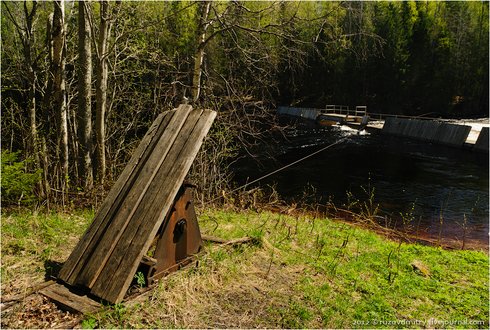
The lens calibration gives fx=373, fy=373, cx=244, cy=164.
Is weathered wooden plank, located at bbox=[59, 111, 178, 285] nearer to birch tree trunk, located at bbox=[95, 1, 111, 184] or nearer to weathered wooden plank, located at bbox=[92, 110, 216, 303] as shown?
weathered wooden plank, located at bbox=[92, 110, 216, 303]

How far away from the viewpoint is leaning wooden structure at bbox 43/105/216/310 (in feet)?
12.1

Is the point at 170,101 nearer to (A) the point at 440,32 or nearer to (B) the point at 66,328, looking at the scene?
(B) the point at 66,328

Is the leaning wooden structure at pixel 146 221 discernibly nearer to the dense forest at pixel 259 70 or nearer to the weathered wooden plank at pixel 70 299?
the weathered wooden plank at pixel 70 299

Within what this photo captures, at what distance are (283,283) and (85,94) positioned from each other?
5.53 metres

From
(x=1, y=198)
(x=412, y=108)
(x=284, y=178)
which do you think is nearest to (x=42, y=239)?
(x=1, y=198)

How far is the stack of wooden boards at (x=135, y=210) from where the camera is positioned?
3680 millimetres

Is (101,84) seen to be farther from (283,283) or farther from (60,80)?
(283,283)

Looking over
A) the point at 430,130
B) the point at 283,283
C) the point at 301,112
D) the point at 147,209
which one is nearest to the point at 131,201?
the point at 147,209

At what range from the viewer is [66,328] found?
10.8 ft

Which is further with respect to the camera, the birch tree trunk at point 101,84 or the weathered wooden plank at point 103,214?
the birch tree trunk at point 101,84

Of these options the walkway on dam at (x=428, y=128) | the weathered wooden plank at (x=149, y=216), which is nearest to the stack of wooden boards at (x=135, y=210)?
the weathered wooden plank at (x=149, y=216)

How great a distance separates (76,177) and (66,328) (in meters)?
5.38

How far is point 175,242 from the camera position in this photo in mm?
4367

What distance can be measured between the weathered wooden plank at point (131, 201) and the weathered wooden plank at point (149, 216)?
59 mm
